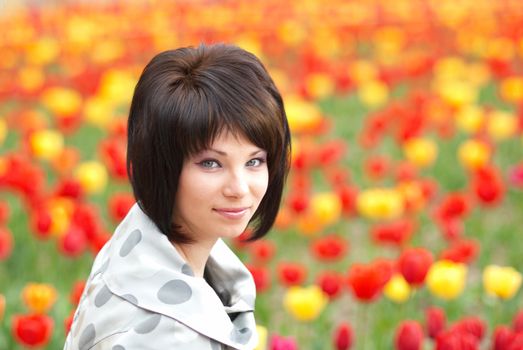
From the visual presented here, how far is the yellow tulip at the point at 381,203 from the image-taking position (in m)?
3.70

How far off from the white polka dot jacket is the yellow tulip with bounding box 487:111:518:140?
323 centimetres

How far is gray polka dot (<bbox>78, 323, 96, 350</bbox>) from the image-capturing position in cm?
183

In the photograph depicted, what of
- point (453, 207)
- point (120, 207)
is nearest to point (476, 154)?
point (453, 207)

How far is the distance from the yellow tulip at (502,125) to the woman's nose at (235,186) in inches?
129

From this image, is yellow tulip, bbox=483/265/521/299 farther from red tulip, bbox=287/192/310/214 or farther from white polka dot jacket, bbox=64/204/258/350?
white polka dot jacket, bbox=64/204/258/350

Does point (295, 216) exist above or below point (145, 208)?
below

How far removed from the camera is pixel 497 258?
385 cm

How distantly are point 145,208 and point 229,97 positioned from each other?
291mm

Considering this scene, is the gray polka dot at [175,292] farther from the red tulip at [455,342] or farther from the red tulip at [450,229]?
the red tulip at [450,229]

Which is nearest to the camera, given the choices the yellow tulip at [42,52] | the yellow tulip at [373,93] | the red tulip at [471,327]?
the red tulip at [471,327]

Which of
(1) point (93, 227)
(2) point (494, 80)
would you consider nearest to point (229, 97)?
(1) point (93, 227)

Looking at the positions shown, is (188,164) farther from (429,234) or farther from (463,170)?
A: (463,170)

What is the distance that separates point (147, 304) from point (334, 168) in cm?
289

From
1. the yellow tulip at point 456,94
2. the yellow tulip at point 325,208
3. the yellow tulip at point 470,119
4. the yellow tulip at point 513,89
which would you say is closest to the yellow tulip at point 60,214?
the yellow tulip at point 325,208
